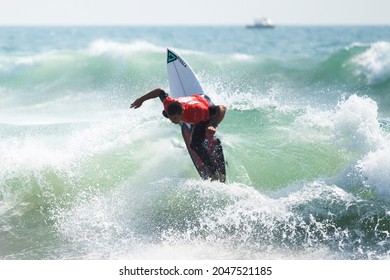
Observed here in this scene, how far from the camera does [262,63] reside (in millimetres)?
11469

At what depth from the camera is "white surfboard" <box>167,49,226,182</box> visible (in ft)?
16.4

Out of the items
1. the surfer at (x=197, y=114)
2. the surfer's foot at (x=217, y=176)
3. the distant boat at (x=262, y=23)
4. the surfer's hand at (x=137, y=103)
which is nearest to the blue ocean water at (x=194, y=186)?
the surfer's foot at (x=217, y=176)

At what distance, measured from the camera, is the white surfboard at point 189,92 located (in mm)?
4984

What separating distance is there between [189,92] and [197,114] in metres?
1.08

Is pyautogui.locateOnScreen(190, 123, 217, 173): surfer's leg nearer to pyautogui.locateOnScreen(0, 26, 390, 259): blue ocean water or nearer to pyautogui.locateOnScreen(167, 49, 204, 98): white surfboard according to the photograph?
pyautogui.locateOnScreen(0, 26, 390, 259): blue ocean water

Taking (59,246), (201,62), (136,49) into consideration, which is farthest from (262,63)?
(59,246)

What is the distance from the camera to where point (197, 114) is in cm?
447

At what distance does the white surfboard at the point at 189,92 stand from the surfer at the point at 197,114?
5cm

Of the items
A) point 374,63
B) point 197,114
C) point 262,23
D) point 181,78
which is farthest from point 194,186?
point 262,23

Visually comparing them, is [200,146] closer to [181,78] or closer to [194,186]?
[194,186]

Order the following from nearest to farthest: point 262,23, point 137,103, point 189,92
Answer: point 137,103 < point 189,92 < point 262,23

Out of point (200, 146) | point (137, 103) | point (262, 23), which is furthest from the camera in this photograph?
point (262, 23)

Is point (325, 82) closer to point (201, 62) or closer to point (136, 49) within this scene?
point (201, 62)

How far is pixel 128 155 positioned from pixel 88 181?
0.67 metres
